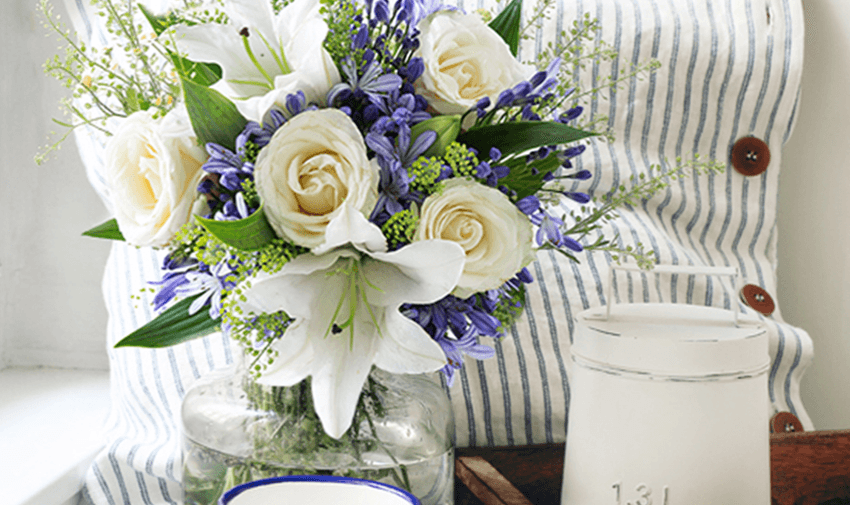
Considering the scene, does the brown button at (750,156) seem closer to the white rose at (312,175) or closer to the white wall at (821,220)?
the white wall at (821,220)

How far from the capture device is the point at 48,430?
95 cm

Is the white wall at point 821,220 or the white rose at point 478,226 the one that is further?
the white wall at point 821,220

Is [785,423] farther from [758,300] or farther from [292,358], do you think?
[292,358]

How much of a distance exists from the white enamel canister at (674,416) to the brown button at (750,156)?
1.87 ft

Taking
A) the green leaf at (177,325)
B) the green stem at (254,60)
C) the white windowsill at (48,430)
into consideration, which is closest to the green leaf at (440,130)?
the green stem at (254,60)

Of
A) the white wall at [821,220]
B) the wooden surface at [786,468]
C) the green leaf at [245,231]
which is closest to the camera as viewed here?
the green leaf at [245,231]

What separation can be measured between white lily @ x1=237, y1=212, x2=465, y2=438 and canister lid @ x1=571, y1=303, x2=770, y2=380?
15 cm

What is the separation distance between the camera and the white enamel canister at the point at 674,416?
54 cm

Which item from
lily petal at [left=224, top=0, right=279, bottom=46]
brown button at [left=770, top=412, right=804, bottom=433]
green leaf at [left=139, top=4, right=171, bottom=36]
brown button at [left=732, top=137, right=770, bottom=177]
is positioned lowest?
brown button at [left=770, top=412, right=804, bottom=433]

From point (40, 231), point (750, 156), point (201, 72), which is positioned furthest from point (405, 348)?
point (40, 231)

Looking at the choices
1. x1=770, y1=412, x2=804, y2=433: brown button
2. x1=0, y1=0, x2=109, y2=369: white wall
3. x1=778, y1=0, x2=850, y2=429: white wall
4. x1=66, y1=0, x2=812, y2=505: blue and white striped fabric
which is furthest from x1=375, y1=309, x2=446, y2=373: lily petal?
x1=778, y1=0, x2=850, y2=429: white wall

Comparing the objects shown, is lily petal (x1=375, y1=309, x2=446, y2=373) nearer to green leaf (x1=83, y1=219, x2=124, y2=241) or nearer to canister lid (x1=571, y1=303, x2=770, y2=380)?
canister lid (x1=571, y1=303, x2=770, y2=380)

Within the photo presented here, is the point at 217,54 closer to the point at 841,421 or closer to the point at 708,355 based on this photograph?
the point at 708,355

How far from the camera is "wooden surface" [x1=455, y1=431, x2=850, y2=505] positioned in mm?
796
